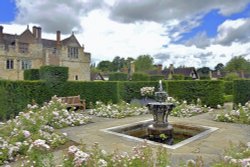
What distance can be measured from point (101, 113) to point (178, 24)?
6909 millimetres

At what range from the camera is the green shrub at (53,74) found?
444 inches

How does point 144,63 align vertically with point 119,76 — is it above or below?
above

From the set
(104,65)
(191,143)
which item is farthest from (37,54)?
(104,65)

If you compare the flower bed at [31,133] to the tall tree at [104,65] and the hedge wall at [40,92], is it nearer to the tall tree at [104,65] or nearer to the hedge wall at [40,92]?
the hedge wall at [40,92]

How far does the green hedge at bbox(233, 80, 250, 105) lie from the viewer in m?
11.5

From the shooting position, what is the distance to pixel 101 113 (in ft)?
31.3

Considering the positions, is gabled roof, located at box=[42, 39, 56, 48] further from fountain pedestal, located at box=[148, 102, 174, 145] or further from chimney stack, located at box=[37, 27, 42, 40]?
fountain pedestal, located at box=[148, 102, 174, 145]

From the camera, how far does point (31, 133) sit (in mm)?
5086

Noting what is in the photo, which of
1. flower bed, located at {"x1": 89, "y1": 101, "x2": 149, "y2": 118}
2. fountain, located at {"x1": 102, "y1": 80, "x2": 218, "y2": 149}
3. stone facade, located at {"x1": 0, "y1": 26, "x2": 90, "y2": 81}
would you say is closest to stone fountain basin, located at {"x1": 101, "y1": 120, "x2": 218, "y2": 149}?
fountain, located at {"x1": 102, "y1": 80, "x2": 218, "y2": 149}

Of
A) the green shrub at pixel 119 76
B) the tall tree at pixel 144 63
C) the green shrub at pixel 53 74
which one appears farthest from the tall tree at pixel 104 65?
the green shrub at pixel 53 74

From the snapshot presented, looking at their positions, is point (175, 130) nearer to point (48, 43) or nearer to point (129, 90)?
point (129, 90)

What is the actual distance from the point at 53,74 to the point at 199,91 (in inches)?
331

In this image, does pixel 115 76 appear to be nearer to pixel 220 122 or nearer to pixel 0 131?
pixel 220 122

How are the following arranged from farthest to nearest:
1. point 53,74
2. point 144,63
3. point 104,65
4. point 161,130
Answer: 1. point 104,65
2. point 144,63
3. point 53,74
4. point 161,130
